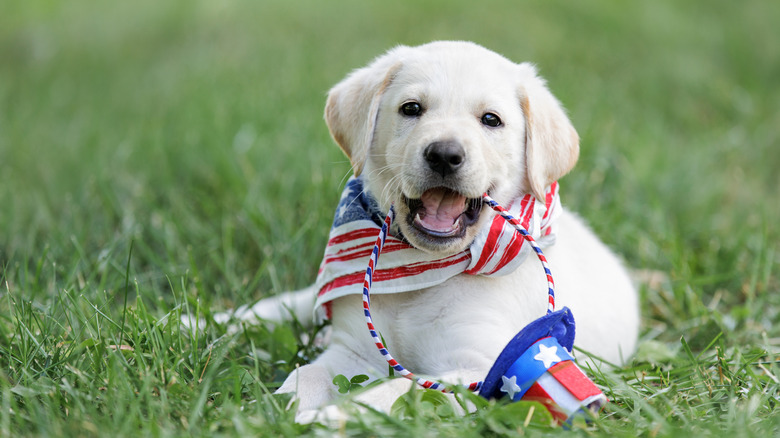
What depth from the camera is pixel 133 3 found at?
1070 centimetres

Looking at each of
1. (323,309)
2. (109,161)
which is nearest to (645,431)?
(323,309)

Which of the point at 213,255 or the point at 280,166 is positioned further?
the point at 280,166

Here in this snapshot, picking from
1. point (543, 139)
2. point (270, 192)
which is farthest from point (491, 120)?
point (270, 192)

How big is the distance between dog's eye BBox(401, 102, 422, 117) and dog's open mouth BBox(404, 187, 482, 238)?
1.05ft

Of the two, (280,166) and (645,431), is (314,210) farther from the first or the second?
(645,431)

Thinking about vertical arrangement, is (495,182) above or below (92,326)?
above

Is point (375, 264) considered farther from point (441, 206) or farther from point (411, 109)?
point (411, 109)

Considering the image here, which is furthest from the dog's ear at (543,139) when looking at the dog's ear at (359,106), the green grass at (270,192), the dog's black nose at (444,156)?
the green grass at (270,192)

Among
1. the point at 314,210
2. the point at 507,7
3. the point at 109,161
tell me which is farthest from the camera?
the point at 507,7

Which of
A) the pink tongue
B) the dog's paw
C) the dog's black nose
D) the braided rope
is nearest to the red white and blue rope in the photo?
the braided rope

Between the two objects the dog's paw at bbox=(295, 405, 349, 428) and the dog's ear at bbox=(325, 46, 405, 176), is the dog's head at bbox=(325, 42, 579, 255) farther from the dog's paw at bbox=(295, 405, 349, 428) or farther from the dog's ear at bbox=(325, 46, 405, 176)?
the dog's paw at bbox=(295, 405, 349, 428)

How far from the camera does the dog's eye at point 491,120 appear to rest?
2900 mm

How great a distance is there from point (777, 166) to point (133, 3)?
8.56 metres

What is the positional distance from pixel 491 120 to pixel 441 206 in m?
0.39
